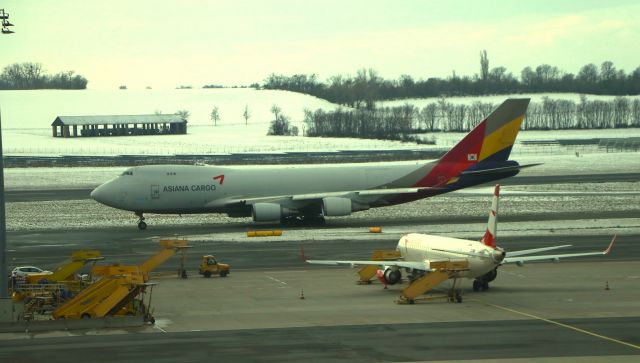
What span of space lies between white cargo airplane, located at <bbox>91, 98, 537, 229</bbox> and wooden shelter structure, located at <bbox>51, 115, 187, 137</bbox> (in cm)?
10562

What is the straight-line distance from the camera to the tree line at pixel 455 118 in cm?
15938

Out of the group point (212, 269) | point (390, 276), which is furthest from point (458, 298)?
point (212, 269)

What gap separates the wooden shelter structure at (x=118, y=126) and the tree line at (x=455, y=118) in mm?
23759

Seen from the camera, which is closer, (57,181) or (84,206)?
(84,206)

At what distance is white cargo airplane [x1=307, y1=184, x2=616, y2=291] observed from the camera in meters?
33.7

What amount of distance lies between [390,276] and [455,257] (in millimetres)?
3230

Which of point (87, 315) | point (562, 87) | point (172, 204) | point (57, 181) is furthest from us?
point (562, 87)

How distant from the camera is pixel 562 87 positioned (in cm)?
19800

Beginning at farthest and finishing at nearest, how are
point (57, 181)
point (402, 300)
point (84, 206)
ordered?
point (57, 181), point (84, 206), point (402, 300)

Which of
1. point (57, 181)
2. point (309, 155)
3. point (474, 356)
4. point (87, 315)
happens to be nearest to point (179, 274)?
point (87, 315)

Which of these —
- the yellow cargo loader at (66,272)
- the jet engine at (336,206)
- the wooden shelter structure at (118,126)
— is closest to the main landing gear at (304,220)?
the jet engine at (336,206)

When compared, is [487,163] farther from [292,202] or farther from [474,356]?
[474,356]

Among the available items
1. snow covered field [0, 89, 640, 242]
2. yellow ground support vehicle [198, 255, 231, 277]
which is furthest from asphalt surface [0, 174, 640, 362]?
snow covered field [0, 89, 640, 242]

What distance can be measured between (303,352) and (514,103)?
123 feet
